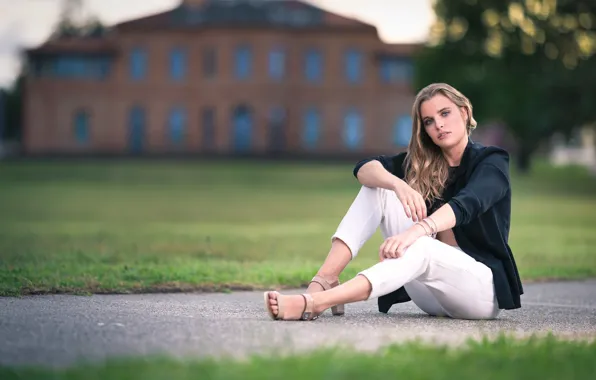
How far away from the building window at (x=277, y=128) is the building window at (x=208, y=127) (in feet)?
13.3

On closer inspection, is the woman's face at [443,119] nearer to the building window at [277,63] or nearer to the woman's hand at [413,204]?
the woman's hand at [413,204]

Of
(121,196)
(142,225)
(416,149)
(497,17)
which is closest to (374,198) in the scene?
(416,149)

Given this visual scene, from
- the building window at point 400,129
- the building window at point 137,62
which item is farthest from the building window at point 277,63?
the building window at point 137,62

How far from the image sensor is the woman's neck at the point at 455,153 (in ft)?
20.5

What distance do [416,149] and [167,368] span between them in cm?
265

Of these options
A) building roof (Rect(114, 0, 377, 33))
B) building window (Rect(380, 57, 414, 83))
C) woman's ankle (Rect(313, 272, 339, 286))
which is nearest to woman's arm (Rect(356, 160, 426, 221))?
woman's ankle (Rect(313, 272, 339, 286))

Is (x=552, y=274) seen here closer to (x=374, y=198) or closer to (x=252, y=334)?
(x=374, y=198)

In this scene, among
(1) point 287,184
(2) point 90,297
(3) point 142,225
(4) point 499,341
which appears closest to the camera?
(4) point 499,341

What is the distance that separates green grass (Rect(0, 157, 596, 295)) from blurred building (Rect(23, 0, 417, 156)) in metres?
21.8

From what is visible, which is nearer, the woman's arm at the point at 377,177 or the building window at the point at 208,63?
the woman's arm at the point at 377,177

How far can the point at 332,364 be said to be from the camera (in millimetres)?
4223

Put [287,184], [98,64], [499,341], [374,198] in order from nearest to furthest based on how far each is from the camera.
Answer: [499,341] → [374,198] → [287,184] → [98,64]

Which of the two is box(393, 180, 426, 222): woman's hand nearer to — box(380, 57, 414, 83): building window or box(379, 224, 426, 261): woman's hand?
box(379, 224, 426, 261): woman's hand

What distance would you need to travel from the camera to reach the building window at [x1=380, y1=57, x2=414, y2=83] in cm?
7006
